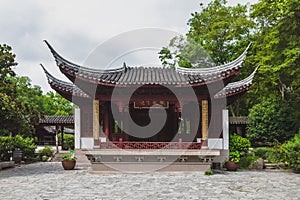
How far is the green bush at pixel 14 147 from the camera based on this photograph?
559 inches

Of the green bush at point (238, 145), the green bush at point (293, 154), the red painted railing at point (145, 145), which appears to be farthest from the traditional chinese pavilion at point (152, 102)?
the green bush at point (293, 154)

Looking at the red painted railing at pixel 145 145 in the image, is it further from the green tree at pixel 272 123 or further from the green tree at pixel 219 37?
the green tree at pixel 219 37

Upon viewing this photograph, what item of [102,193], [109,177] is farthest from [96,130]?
[102,193]

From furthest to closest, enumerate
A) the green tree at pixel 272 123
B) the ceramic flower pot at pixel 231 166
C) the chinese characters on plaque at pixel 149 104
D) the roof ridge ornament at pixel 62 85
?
the green tree at pixel 272 123 → the ceramic flower pot at pixel 231 166 → the chinese characters on plaque at pixel 149 104 → the roof ridge ornament at pixel 62 85

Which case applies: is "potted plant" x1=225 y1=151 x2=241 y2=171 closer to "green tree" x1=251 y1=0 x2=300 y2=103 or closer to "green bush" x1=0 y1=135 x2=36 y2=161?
"green tree" x1=251 y1=0 x2=300 y2=103

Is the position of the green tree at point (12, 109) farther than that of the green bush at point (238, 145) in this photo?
No

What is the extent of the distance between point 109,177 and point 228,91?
5660 millimetres

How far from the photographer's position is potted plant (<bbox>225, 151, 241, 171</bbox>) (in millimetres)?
11816

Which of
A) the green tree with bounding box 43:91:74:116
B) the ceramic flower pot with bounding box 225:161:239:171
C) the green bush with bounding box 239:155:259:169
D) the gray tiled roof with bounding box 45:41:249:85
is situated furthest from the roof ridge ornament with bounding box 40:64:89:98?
the green tree with bounding box 43:91:74:116

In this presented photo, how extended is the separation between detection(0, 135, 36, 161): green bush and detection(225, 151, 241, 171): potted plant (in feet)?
31.3

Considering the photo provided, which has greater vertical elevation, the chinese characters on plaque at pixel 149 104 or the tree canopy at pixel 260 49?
the tree canopy at pixel 260 49

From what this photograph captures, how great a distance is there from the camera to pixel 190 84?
10.6 meters

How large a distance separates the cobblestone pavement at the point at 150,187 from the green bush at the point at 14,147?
207 inches

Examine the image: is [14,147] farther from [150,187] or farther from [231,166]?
[231,166]
